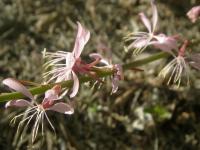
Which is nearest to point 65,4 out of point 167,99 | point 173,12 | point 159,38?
point 173,12

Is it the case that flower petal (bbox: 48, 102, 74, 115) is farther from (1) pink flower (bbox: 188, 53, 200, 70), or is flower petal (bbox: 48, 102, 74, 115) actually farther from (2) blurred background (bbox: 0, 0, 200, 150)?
(2) blurred background (bbox: 0, 0, 200, 150)

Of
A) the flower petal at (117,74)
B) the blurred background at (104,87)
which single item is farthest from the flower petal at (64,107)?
the blurred background at (104,87)

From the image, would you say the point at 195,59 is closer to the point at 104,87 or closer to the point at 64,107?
the point at 64,107

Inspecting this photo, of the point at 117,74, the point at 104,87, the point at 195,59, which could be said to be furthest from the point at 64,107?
the point at 104,87

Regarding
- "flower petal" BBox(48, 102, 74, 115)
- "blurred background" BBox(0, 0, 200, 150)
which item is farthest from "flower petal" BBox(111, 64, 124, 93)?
"blurred background" BBox(0, 0, 200, 150)

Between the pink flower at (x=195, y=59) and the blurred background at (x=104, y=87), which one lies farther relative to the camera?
the blurred background at (x=104, y=87)

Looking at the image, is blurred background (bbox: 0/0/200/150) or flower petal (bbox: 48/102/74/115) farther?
blurred background (bbox: 0/0/200/150)

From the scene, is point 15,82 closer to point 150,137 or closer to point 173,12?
point 150,137

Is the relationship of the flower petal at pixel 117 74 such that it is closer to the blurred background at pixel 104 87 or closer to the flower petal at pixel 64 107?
the flower petal at pixel 64 107
